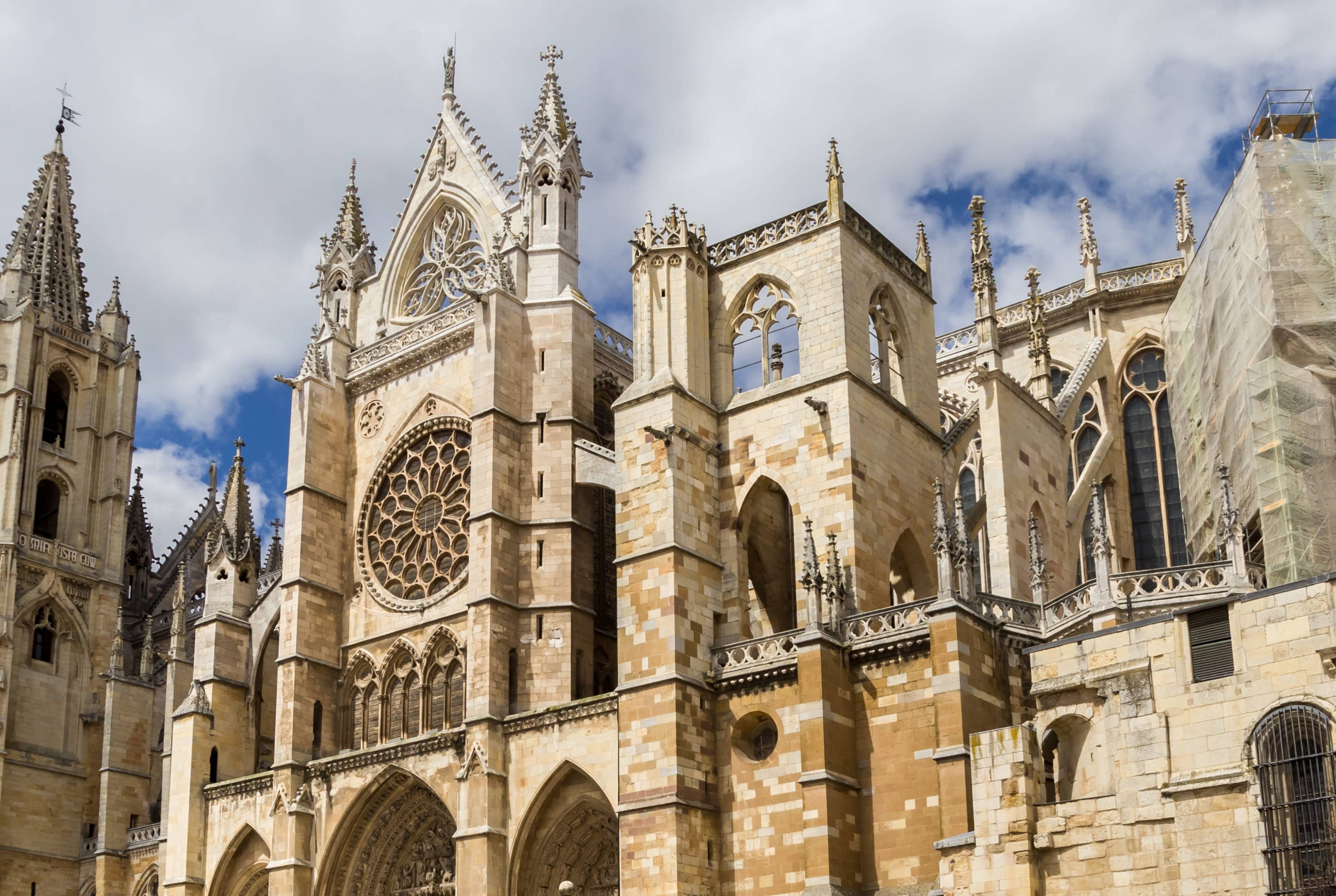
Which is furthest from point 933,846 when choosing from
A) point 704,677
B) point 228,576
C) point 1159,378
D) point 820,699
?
point 228,576

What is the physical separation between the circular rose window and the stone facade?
0.25 ft

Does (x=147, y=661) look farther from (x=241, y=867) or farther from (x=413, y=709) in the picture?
(x=413, y=709)

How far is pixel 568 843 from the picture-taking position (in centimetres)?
2530

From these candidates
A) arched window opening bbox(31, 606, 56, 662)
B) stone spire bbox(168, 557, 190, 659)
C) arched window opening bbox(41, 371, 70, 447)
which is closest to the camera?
stone spire bbox(168, 557, 190, 659)

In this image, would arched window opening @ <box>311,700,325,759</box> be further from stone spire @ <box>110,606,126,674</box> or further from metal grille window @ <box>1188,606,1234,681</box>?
metal grille window @ <box>1188,606,1234,681</box>

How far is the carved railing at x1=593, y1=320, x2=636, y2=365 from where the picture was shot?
3036cm

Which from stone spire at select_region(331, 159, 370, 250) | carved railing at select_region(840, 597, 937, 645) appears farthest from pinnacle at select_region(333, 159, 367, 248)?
carved railing at select_region(840, 597, 937, 645)

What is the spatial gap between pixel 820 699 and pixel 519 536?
7.38 meters

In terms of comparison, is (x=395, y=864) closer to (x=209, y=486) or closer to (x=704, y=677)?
(x=704, y=677)

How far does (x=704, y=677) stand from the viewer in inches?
934

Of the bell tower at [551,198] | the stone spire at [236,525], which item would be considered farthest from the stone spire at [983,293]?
the stone spire at [236,525]

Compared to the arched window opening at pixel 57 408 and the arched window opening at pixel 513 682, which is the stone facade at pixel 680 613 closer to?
the arched window opening at pixel 513 682

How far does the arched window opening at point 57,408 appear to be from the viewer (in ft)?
132

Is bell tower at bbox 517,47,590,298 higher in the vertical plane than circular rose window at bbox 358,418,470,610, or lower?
higher
